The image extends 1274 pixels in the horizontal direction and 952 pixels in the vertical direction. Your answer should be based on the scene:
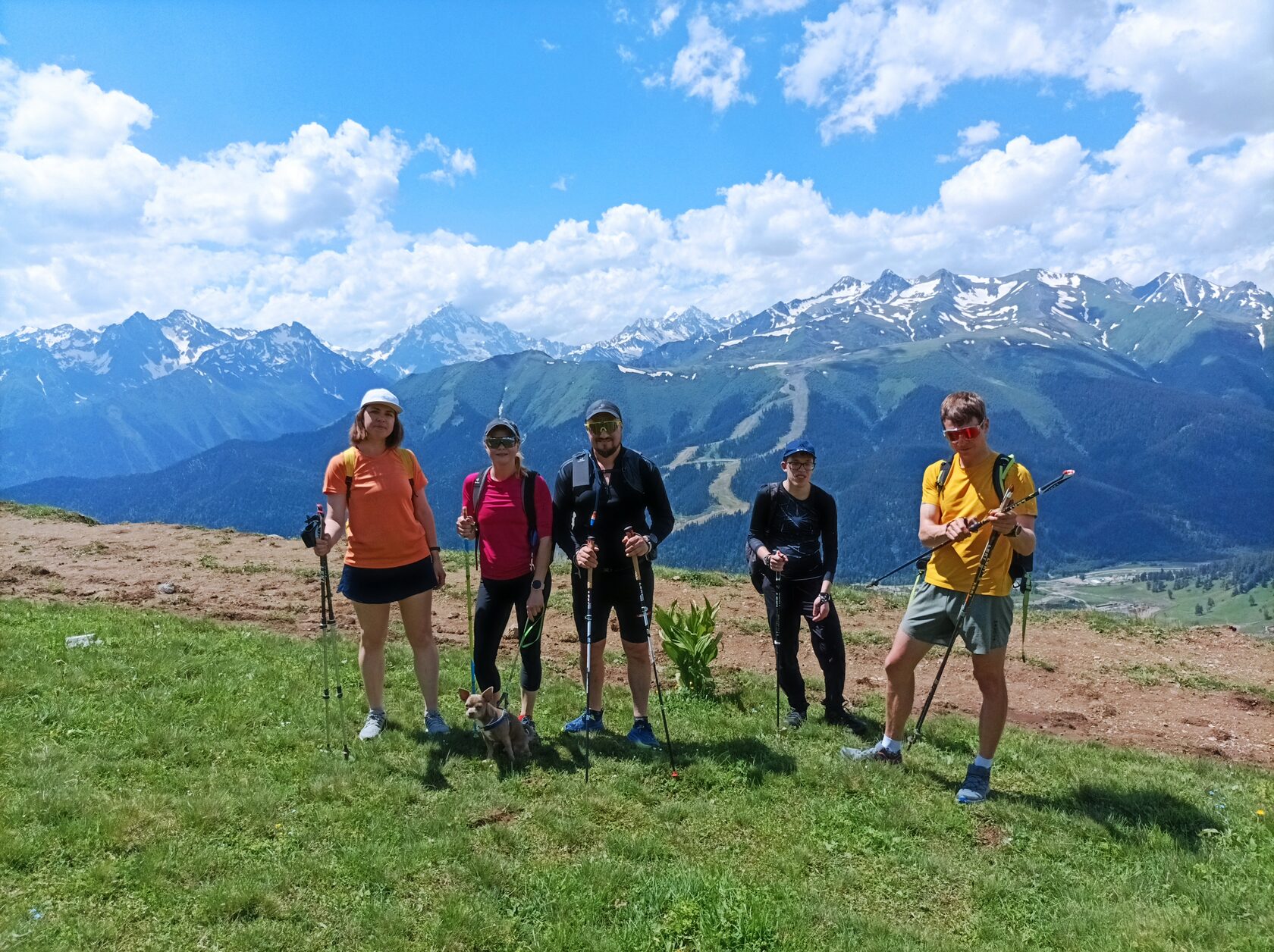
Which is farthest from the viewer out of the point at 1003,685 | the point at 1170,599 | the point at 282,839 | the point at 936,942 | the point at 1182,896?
the point at 1170,599

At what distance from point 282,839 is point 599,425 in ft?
13.6

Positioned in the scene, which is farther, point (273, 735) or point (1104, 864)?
Result: point (273, 735)

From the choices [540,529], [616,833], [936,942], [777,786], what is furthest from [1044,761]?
[540,529]

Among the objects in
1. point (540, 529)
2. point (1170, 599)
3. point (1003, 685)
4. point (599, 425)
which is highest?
point (599, 425)

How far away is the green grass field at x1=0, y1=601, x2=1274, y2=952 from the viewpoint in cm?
445

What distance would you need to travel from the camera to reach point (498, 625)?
7160 millimetres

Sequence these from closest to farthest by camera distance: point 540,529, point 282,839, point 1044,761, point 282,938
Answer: point 282,938 → point 282,839 → point 540,529 → point 1044,761

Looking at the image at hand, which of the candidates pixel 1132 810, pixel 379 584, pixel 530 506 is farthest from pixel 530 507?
pixel 1132 810

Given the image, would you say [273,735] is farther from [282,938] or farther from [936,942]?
[936,942]

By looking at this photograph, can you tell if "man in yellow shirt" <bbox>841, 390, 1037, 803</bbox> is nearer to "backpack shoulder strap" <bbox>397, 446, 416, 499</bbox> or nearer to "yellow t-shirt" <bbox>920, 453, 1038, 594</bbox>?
"yellow t-shirt" <bbox>920, 453, 1038, 594</bbox>

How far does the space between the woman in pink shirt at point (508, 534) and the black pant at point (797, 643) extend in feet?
9.38

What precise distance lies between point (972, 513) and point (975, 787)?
249cm

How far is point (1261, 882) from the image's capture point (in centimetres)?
500

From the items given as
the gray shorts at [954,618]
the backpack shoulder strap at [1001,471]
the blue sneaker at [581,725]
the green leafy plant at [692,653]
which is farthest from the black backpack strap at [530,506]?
the backpack shoulder strap at [1001,471]
